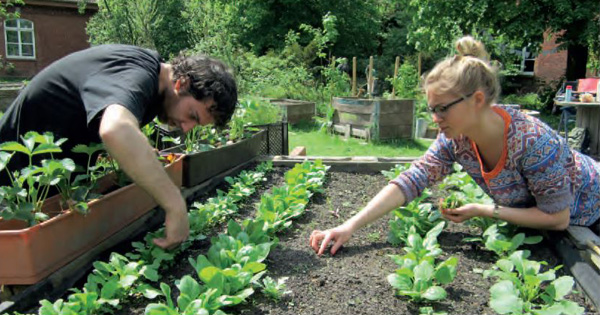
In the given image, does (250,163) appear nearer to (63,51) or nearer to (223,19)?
(223,19)

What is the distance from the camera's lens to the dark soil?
1.56 metres

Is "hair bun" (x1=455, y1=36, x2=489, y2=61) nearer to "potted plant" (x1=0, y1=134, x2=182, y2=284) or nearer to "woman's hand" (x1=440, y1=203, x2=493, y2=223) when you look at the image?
"woman's hand" (x1=440, y1=203, x2=493, y2=223)

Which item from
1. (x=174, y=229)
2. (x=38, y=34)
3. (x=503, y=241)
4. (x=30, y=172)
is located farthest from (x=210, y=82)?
(x=38, y=34)

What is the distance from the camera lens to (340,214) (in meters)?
2.59

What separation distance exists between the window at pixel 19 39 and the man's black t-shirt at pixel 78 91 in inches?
866

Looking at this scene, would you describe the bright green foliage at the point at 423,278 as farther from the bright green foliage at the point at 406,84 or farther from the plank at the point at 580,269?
the bright green foliage at the point at 406,84

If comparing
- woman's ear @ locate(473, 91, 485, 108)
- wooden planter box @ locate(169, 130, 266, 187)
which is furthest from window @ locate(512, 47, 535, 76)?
woman's ear @ locate(473, 91, 485, 108)

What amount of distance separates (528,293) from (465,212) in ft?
1.79

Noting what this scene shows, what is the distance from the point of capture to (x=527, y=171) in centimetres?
185

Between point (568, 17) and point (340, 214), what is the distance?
11130 millimetres

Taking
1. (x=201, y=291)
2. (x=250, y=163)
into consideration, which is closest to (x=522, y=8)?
(x=250, y=163)

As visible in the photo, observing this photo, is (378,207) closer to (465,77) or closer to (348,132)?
(465,77)

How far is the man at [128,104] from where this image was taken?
1.45 m

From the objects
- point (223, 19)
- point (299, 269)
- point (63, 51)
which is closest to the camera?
point (299, 269)
